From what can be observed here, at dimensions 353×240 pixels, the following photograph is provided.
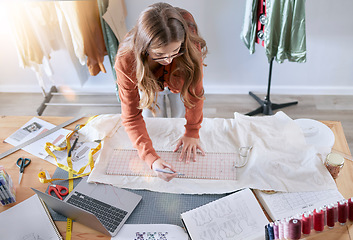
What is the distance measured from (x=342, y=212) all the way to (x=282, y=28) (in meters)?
1.20

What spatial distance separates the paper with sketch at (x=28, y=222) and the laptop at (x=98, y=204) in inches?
2.1

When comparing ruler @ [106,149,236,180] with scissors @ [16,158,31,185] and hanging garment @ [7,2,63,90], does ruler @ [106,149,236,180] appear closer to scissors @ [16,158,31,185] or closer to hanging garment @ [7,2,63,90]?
scissors @ [16,158,31,185]

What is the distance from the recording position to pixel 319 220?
1.07m

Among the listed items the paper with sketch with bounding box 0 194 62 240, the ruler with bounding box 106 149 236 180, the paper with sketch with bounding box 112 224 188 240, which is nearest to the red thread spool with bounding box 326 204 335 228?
the ruler with bounding box 106 149 236 180

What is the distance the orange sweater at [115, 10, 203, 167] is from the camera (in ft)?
4.46

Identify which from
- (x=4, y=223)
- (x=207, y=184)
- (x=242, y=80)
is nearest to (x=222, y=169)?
(x=207, y=184)

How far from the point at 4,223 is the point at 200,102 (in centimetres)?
93

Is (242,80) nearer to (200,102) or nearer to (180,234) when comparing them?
(200,102)

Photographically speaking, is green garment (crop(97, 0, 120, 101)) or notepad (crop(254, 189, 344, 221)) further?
green garment (crop(97, 0, 120, 101))

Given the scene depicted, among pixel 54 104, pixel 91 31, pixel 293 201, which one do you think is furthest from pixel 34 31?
pixel 293 201

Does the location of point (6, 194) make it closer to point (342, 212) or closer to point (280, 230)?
point (280, 230)

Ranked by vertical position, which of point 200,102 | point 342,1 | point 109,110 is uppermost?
point 342,1

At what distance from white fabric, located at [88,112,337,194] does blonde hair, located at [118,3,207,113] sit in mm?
192

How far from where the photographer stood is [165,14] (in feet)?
3.66
